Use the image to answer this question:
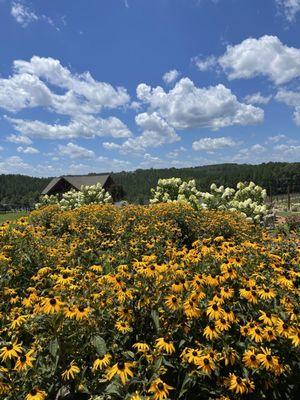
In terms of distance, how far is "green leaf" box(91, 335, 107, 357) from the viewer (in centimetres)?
238

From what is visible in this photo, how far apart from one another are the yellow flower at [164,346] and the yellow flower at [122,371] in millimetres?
281

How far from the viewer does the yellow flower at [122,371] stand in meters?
2.15

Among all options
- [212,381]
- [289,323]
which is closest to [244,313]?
[289,323]

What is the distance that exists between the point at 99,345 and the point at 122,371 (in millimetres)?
307

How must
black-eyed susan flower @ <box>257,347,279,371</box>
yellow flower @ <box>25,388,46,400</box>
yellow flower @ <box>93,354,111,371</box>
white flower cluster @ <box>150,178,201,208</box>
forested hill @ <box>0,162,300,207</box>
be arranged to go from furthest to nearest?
forested hill @ <box>0,162,300,207</box>
white flower cluster @ <box>150,178,201,208</box>
black-eyed susan flower @ <box>257,347,279,371</box>
yellow flower @ <box>93,354,111,371</box>
yellow flower @ <box>25,388,46,400</box>

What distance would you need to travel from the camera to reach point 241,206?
11445 mm

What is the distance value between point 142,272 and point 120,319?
56cm

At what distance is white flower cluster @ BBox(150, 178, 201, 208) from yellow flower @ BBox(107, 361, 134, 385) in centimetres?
1028

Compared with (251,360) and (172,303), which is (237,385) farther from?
(172,303)

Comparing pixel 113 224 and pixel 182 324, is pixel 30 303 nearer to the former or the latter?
pixel 182 324

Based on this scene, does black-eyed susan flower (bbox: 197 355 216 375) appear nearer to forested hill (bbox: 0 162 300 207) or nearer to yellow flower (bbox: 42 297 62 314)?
yellow flower (bbox: 42 297 62 314)

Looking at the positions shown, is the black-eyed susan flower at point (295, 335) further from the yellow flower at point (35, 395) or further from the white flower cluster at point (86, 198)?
the white flower cluster at point (86, 198)

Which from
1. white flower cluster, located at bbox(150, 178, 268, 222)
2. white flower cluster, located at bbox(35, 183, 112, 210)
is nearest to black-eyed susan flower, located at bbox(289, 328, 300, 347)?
white flower cluster, located at bbox(150, 178, 268, 222)

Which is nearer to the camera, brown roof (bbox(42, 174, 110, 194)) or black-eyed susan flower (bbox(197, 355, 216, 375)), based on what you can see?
black-eyed susan flower (bbox(197, 355, 216, 375))
